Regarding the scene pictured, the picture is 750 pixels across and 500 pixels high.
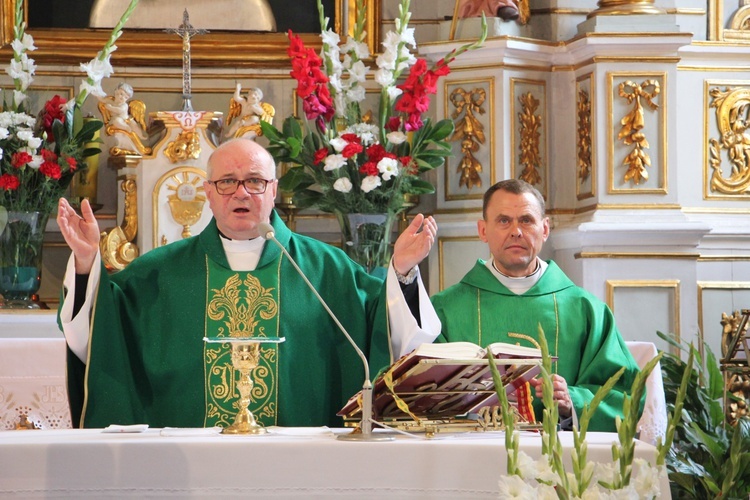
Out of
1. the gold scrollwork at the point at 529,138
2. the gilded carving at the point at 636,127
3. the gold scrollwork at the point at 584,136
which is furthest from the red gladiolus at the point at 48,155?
the gilded carving at the point at 636,127

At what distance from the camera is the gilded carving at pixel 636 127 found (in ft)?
21.8

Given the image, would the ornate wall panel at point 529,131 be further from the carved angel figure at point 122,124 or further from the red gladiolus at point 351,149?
the carved angel figure at point 122,124

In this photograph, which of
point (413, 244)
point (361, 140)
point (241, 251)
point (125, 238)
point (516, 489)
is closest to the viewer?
point (516, 489)

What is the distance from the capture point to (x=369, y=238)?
20.4ft

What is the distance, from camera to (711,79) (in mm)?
7090

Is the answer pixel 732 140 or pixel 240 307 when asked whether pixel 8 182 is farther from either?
pixel 732 140

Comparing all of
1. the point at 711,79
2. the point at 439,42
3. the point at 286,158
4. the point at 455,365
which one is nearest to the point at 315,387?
the point at 455,365

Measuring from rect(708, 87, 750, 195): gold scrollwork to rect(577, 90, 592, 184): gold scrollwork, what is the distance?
777 mm

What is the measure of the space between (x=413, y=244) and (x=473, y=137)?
2.76m

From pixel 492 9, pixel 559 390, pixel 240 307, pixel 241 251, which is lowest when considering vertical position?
pixel 559 390

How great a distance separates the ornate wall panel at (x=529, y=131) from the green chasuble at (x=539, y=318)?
1.71m

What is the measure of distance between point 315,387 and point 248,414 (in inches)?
44.9

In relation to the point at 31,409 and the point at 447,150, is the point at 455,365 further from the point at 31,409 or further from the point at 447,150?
the point at 447,150

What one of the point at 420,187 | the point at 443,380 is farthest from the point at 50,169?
the point at 443,380
